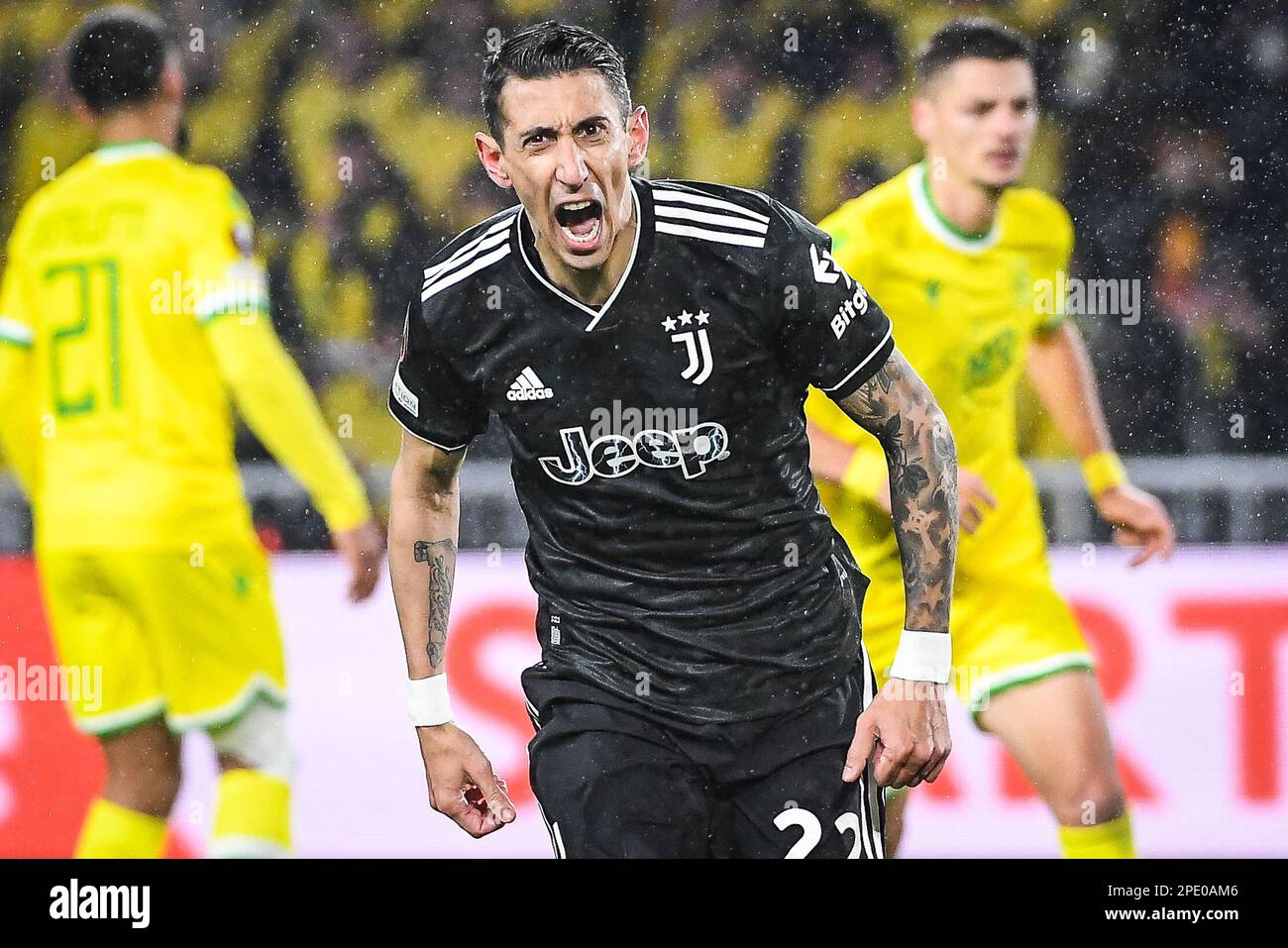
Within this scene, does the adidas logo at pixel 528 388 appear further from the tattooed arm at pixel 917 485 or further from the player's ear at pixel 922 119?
the player's ear at pixel 922 119

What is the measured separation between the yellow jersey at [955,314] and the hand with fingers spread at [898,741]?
2.87ft

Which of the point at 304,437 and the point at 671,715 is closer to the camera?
the point at 671,715

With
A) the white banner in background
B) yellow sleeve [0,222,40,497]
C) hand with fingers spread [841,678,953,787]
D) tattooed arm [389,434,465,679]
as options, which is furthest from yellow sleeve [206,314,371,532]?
hand with fingers spread [841,678,953,787]

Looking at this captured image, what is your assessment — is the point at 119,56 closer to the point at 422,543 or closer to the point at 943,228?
the point at 422,543

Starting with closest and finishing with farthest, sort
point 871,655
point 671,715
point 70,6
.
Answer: point 671,715, point 871,655, point 70,6

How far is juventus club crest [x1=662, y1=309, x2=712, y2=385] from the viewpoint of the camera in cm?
225

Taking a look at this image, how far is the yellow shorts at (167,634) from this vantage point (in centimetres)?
315

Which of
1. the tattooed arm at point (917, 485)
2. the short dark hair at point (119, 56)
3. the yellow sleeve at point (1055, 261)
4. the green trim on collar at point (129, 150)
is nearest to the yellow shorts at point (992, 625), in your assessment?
the yellow sleeve at point (1055, 261)

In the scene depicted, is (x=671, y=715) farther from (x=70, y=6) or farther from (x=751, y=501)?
(x=70, y=6)

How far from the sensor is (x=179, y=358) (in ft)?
10.3

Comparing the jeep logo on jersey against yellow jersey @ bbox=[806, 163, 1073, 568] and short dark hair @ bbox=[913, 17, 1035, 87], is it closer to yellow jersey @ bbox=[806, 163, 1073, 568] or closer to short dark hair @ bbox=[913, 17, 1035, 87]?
yellow jersey @ bbox=[806, 163, 1073, 568]

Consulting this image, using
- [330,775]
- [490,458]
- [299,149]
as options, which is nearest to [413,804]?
[330,775]

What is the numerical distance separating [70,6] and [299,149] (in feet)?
1.83

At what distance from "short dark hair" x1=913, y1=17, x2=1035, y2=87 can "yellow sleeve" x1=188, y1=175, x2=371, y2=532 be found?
4.87 ft
